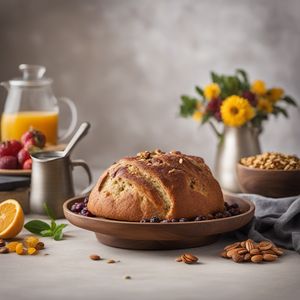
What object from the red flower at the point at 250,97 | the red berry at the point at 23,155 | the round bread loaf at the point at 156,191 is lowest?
the red berry at the point at 23,155

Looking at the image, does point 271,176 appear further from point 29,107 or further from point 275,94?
point 29,107

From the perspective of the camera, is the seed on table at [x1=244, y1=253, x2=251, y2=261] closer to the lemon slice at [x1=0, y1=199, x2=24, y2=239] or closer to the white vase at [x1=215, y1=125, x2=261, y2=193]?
the lemon slice at [x1=0, y1=199, x2=24, y2=239]

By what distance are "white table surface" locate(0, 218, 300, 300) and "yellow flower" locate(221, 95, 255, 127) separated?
0.81 meters

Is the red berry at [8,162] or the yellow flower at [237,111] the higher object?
the yellow flower at [237,111]

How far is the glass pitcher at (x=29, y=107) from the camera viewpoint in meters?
2.98

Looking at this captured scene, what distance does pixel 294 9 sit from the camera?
3.27 meters

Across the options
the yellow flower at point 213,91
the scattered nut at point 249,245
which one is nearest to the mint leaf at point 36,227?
the scattered nut at point 249,245

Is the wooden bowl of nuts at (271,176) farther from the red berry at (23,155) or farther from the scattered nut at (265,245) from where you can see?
the red berry at (23,155)

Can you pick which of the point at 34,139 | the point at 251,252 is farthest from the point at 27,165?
the point at 251,252

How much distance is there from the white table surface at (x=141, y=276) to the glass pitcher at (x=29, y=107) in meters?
1.16

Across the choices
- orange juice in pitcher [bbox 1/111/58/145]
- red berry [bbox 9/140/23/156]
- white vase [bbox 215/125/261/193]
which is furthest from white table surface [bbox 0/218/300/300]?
orange juice in pitcher [bbox 1/111/58/145]

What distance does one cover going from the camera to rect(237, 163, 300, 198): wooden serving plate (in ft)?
7.47

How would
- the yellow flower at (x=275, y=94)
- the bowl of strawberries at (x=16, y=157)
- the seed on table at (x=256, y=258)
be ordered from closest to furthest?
the seed on table at (x=256, y=258) < the bowl of strawberries at (x=16, y=157) < the yellow flower at (x=275, y=94)

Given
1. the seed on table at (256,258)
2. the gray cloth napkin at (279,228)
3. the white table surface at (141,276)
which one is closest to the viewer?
the white table surface at (141,276)
